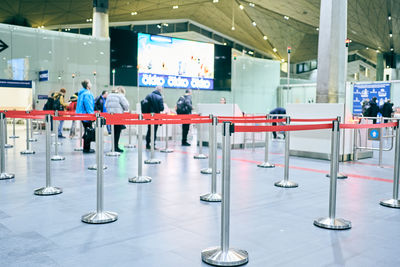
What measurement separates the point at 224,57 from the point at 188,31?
7.12 metres

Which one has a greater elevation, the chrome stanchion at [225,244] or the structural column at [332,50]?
the structural column at [332,50]

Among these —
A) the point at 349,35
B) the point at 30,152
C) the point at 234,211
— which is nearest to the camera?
the point at 234,211

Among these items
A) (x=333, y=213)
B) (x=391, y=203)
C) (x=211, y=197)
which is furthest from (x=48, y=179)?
(x=391, y=203)

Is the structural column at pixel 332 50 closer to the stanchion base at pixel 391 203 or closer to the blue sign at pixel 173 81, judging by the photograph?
the stanchion base at pixel 391 203

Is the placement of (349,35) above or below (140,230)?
above

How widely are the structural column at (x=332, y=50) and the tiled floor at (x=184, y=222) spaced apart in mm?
4097

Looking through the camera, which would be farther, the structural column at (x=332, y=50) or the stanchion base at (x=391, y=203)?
the structural column at (x=332, y=50)

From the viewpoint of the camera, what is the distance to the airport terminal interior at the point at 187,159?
124 inches

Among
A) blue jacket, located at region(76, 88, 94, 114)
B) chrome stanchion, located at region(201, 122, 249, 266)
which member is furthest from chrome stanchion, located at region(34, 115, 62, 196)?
blue jacket, located at region(76, 88, 94, 114)

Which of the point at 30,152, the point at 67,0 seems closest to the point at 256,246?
the point at 30,152

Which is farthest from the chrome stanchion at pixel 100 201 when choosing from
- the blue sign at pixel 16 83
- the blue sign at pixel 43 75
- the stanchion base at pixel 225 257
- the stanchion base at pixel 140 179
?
the blue sign at pixel 43 75

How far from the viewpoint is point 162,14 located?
29016mm

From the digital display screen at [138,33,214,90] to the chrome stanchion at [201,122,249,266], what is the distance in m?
19.6

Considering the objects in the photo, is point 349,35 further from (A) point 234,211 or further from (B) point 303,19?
(A) point 234,211
